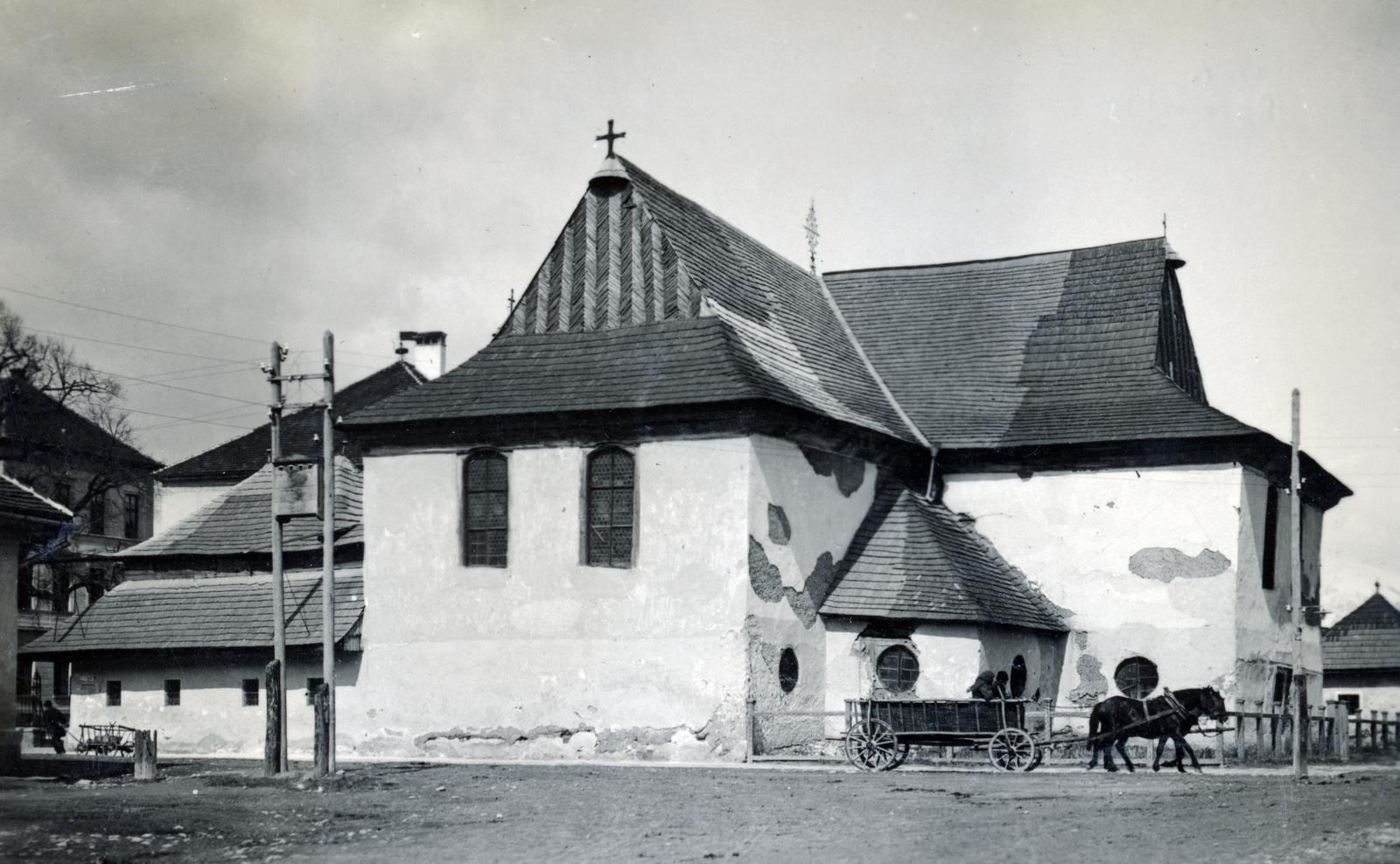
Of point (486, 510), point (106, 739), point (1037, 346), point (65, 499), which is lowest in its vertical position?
point (106, 739)

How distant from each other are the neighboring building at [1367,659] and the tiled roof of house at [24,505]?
34.3 metres

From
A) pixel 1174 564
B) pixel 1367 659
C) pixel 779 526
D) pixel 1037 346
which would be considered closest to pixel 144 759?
pixel 779 526

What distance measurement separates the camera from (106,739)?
102ft

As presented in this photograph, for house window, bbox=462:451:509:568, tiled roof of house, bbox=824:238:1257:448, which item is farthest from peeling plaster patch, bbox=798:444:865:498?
house window, bbox=462:451:509:568

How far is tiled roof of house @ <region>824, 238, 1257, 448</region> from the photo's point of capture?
99.6 feet

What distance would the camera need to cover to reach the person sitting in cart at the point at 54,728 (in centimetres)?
3347

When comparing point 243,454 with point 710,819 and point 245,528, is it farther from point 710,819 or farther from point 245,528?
point 710,819

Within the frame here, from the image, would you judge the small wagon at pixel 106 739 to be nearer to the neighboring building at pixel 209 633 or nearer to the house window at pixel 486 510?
the neighboring building at pixel 209 633

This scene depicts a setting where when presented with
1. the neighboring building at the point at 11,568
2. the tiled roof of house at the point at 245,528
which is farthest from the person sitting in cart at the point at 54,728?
the neighboring building at the point at 11,568

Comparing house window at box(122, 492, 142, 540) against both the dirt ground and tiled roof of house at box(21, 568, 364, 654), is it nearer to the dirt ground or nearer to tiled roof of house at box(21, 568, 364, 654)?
tiled roof of house at box(21, 568, 364, 654)

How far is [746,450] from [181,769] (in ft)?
32.8

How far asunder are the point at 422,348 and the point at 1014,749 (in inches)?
1208

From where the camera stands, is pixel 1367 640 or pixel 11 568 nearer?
pixel 11 568

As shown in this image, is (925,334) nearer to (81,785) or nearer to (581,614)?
(581,614)
